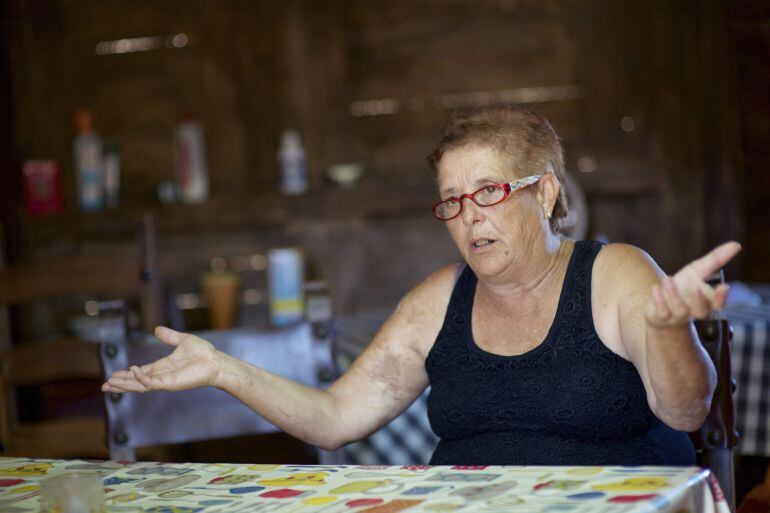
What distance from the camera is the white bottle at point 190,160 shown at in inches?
155

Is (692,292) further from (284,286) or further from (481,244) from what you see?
(284,286)

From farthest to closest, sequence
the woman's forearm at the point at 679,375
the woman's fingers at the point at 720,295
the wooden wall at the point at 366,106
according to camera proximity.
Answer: the wooden wall at the point at 366,106
the woman's forearm at the point at 679,375
the woman's fingers at the point at 720,295

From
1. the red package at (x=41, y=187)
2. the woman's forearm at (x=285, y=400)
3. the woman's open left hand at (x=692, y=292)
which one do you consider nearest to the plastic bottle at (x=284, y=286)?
the red package at (x=41, y=187)

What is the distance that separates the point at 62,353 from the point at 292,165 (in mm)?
1881

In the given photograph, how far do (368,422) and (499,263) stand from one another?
0.40 m

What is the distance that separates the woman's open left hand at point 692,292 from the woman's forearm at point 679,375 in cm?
7

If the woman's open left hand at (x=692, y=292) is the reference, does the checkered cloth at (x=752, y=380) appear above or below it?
below

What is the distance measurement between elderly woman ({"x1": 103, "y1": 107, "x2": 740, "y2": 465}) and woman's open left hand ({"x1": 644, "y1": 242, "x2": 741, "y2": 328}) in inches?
6.6

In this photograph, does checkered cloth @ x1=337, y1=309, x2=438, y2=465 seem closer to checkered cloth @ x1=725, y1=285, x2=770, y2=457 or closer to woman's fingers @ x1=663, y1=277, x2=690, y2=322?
checkered cloth @ x1=725, y1=285, x2=770, y2=457

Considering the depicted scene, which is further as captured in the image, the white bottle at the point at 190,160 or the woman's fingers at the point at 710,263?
the white bottle at the point at 190,160

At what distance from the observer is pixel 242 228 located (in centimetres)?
405

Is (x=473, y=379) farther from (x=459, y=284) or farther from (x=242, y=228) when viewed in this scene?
(x=242, y=228)

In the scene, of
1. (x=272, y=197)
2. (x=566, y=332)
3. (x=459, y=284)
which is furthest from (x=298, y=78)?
(x=566, y=332)

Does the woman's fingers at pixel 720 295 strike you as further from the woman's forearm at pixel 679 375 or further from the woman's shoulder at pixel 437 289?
the woman's shoulder at pixel 437 289
